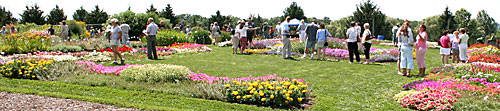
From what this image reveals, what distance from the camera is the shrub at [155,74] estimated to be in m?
7.66

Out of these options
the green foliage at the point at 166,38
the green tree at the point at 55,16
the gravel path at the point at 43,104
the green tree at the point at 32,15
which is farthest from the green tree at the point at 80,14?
the gravel path at the point at 43,104

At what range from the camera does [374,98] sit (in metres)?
6.67

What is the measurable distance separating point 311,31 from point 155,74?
7.06 m

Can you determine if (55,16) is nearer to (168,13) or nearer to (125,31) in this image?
(168,13)

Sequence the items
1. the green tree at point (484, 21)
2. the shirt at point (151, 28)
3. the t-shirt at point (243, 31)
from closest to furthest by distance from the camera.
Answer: the shirt at point (151, 28) < the t-shirt at point (243, 31) < the green tree at point (484, 21)

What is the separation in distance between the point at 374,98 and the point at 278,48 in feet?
30.1

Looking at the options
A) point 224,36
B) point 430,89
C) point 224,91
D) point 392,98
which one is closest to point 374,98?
point 392,98

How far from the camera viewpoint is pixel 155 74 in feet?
25.3

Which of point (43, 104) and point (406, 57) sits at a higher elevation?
point (406, 57)

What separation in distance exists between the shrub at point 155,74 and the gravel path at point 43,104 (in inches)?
83.6

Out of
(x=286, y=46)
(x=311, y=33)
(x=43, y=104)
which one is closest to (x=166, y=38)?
(x=286, y=46)

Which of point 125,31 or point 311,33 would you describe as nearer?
point 311,33

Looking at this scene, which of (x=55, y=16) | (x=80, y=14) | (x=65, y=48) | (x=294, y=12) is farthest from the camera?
(x=80, y=14)

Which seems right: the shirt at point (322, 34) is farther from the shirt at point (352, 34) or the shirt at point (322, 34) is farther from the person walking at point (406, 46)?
the person walking at point (406, 46)
